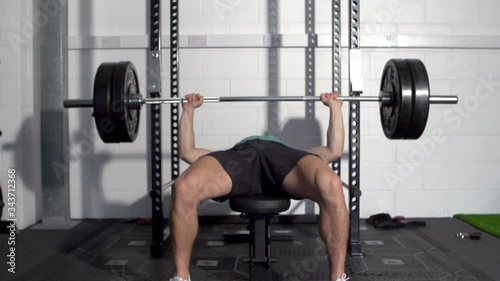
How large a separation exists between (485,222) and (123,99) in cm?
249

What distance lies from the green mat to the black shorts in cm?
157

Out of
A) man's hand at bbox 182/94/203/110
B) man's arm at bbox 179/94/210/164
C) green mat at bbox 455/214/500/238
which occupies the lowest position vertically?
green mat at bbox 455/214/500/238

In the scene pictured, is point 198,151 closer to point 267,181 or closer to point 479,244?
point 267,181

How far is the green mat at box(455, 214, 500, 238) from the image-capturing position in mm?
2846

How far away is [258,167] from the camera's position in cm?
201

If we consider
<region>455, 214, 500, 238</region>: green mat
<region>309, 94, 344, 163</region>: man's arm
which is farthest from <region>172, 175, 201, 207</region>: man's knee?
<region>455, 214, 500, 238</region>: green mat

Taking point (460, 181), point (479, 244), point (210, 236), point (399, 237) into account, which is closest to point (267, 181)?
point (210, 236)

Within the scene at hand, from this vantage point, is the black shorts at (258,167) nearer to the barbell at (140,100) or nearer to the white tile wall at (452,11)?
the barbell at (140,100)

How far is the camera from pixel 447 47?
3.21 meters

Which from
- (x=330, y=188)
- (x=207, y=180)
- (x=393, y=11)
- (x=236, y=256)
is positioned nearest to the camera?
(x=330, y=188)

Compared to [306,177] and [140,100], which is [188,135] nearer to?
[140,100]

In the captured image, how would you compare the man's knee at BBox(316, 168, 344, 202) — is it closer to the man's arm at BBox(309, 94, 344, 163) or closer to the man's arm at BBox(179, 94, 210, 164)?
the man's arm at BBox(309, 94, 344, 163)

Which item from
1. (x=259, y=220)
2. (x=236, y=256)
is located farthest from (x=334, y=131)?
(x=236, y=256)

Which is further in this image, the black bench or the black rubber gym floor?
the black rubber gym floor
